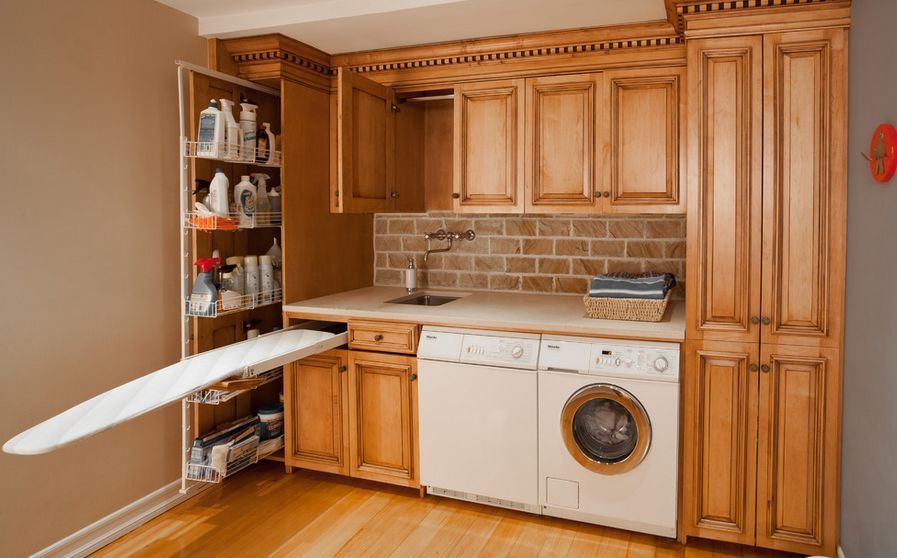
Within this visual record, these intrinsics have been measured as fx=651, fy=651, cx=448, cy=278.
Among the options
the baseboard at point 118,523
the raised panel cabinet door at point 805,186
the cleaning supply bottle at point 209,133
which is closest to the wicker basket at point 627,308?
the raised panel cabinet door at point 805,186

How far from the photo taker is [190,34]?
10.4 ft

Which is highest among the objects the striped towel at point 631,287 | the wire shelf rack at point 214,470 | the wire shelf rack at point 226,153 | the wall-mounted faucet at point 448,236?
the wire shelf rack at point 226,153

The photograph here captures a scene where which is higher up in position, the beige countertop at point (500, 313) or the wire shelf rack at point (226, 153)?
the wire shelf rack at point (226, 153)

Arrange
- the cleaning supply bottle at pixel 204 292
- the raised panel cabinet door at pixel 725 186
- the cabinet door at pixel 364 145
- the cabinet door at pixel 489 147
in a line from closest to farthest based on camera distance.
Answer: the raised panel cabinet door at pixel 725 186 < the cleaning supply bottle at pixel 204 292 < the cabinet door at pixel 364 145 < the cabinet door at pixel 489 147

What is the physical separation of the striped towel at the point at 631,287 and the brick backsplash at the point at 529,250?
1.72 ft

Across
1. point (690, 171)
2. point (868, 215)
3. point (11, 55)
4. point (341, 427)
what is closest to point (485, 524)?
point (341, 427)

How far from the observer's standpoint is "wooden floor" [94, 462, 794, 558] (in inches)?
106

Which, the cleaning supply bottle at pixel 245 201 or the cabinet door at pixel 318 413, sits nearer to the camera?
the cleaning supply bottle at pixel 245 201

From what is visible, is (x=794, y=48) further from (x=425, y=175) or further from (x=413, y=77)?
(x=425, y=175)

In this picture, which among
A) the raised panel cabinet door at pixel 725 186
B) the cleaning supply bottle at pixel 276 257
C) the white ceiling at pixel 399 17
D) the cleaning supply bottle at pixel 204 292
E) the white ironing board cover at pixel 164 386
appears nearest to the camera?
the white ironing board cover at pixel 164 386

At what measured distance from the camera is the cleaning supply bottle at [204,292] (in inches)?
114

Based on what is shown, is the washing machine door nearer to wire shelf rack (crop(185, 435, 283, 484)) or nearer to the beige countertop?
the beige countertop

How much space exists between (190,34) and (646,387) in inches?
105

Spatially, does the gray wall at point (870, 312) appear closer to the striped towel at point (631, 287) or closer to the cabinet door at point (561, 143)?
the striped towel at point (631, 287)
